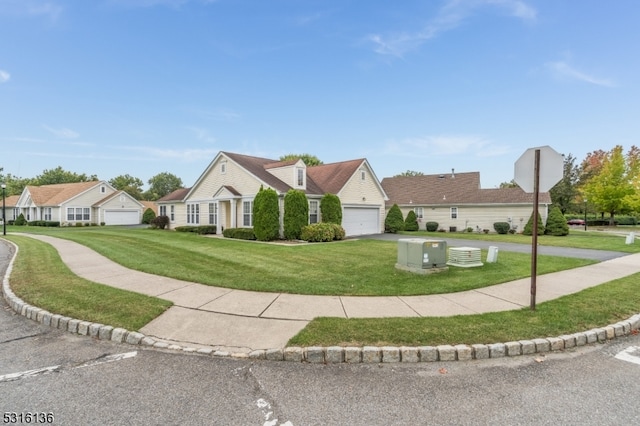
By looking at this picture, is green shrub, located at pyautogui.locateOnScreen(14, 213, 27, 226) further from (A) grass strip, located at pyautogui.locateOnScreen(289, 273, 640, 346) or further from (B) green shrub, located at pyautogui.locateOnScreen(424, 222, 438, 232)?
(A) grass strip, located at pyautogui.locateOnScreen(289, 273, 640, 346)

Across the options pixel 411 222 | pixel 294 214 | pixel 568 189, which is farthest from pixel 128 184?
pixel 568 189

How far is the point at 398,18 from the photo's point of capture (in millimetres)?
13906

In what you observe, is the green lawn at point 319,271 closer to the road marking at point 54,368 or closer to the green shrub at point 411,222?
Answer: the road marking at point 54,368

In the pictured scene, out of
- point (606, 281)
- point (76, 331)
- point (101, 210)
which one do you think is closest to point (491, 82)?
point (606, 281)

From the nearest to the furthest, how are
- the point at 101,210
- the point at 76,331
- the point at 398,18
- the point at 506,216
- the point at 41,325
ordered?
the point at 76,331 < the point at 41,325 < the point at 398,18 < the point at 506,216 < the point at 101,210

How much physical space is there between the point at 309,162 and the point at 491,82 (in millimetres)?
38400

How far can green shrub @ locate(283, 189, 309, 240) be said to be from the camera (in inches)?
721

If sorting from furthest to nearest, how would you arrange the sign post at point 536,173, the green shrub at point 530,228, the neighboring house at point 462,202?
the neighboring house at point 462,202 < the green shrub at point 530,228 < the sign post at point 536,173

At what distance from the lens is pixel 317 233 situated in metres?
18.0

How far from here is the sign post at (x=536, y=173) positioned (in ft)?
18.2

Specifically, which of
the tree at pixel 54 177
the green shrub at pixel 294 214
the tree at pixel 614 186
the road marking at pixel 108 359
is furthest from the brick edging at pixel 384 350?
the tree at pixel 54 177

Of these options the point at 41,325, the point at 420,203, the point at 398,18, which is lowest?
the point at 41,325

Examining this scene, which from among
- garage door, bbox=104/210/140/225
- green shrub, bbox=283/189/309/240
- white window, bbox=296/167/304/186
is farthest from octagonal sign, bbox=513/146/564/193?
garage door, bbox=104/210/140/225

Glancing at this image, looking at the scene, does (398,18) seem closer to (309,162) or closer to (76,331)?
(76,331)
